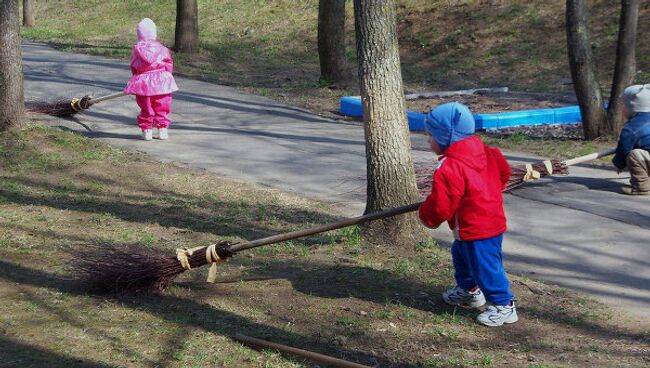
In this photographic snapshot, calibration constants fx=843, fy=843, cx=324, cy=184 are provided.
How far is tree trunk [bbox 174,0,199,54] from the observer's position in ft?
61.6

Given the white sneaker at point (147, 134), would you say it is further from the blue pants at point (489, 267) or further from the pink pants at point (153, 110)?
the blue pants at point (489, 267)

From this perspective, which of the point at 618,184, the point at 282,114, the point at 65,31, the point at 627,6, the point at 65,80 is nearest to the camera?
the point at 618,184

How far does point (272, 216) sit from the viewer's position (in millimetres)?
7395

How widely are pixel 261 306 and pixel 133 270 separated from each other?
90cm

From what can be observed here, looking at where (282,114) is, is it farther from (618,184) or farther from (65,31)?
(65,31)

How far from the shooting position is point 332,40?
15227mm

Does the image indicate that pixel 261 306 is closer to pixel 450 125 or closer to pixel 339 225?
pixel 339 225

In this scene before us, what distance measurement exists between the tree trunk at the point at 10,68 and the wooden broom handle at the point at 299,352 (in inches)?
259

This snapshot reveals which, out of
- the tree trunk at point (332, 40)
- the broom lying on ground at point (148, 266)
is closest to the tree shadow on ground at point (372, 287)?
the broom lying on ground at point (148, 266)

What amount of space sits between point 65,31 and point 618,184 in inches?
893

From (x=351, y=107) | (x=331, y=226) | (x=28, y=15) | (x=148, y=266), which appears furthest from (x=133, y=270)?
(x=28, y=15)

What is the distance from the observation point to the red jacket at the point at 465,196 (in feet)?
15.8

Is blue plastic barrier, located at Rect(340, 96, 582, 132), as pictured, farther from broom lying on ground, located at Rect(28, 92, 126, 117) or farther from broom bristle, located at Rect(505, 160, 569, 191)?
broom lying on ground, located at Rect(28, 92, 126, 117)

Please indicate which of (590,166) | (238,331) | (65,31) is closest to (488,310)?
(238,331)
